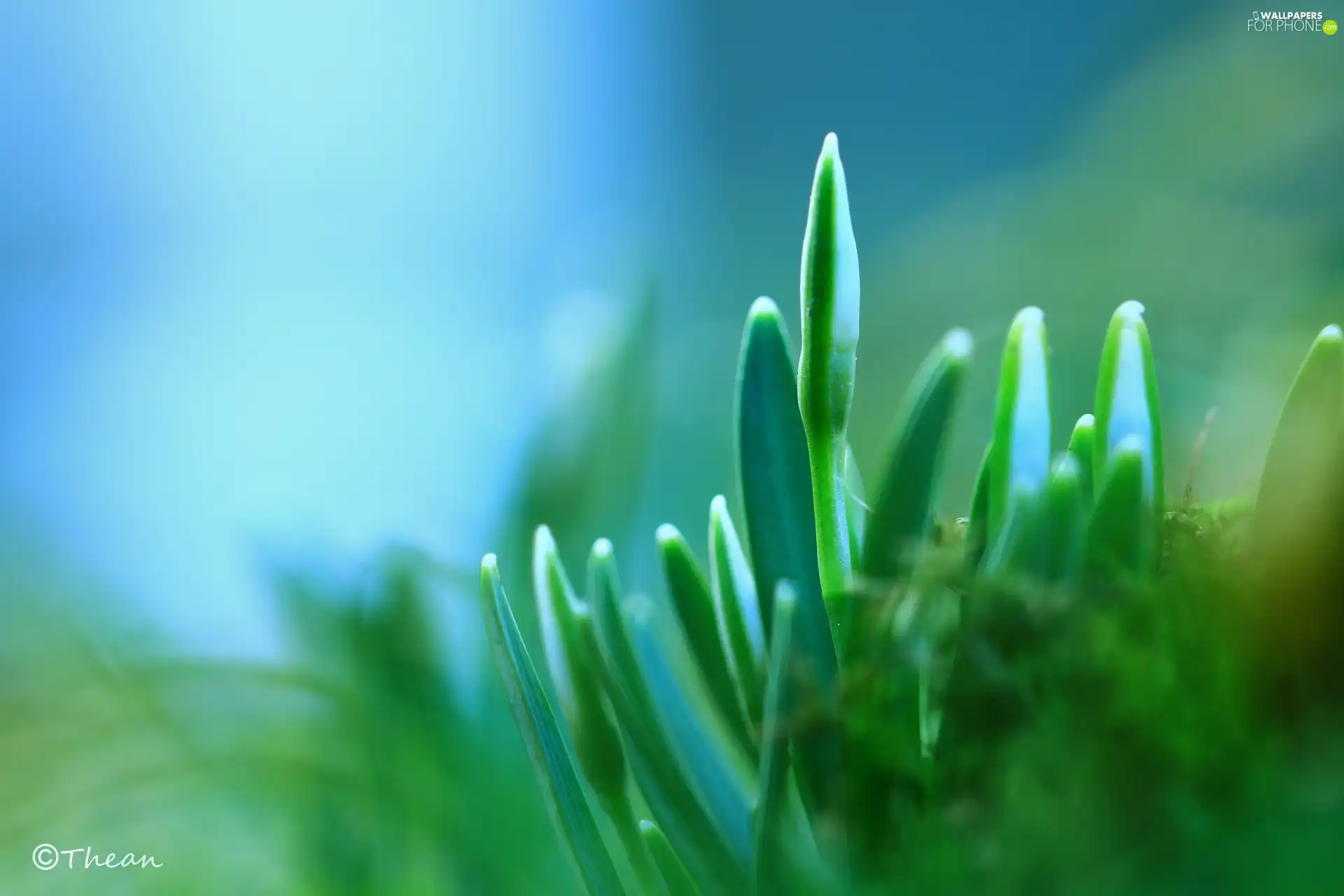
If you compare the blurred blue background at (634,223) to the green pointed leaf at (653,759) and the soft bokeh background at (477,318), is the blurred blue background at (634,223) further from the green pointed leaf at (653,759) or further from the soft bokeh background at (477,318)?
the green pointed leaf at (653,759)

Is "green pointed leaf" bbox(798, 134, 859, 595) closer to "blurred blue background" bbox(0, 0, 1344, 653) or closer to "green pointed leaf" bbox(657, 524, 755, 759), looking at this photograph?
"green pointed leaf" bbox(657, 524, 755, 759)

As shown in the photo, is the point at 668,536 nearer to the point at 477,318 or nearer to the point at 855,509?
the point at 855,509

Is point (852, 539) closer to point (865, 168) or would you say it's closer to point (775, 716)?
Result: point (775, 716)

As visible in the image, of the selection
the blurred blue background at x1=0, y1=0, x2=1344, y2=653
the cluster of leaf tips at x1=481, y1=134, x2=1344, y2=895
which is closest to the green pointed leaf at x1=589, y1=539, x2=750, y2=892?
the cluster of leaf tips at x1=481, y1=134, x2=1344, y2=895

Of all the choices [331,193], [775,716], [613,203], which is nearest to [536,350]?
[613,203]

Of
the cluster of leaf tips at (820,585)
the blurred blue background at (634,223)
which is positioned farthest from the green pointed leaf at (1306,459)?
the blurred blue background at (634,223)

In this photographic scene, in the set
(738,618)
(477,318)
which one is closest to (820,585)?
Result: (738,618)

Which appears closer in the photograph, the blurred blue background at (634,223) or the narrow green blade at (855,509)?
the narrow green blade at (855,509)
